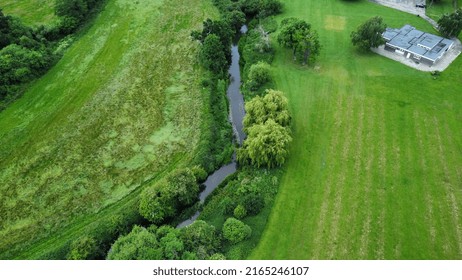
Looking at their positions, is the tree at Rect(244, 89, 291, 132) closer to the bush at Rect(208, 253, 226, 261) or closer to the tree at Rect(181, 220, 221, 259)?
the tree at Rect(181, 220, 221, 259)

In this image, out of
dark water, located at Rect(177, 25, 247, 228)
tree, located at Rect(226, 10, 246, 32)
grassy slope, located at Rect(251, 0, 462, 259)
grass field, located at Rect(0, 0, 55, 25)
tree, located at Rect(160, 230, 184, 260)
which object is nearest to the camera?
tree, located at Rect(160, 230, 184, 260)

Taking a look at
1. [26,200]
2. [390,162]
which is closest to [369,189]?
[390,162]

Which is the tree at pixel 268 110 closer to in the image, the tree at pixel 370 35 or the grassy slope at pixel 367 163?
the grassy slope at pixel 367 163

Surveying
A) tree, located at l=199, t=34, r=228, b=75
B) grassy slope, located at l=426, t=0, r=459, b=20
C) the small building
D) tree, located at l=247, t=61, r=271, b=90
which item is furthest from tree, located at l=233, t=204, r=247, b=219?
grassy slope, located at l=426, t=0, r=459, b=20

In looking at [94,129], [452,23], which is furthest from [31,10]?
[452,23]

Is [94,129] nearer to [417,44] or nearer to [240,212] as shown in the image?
[240,212]

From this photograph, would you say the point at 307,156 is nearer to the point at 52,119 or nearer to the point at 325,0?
the point at 52,119
